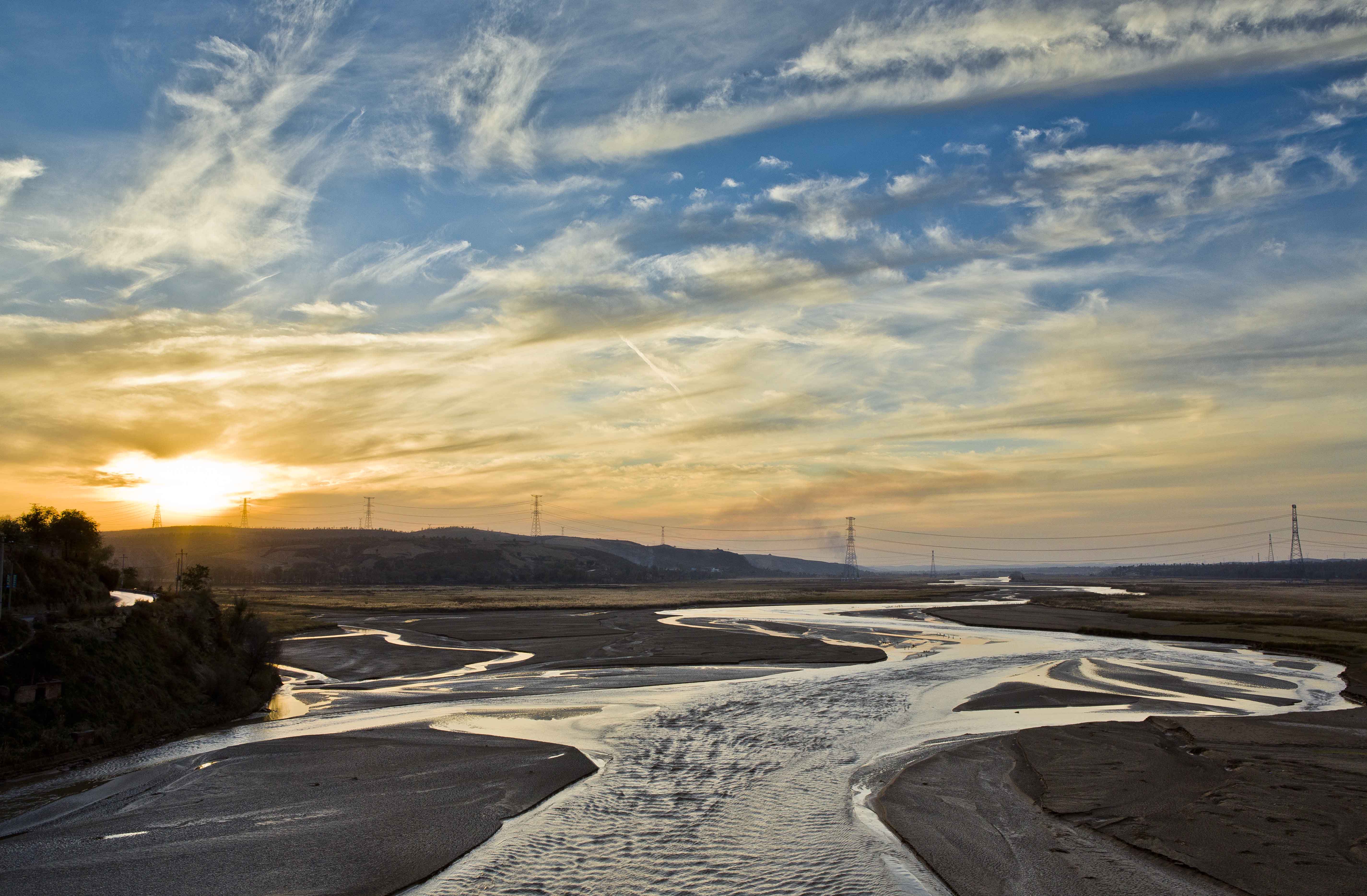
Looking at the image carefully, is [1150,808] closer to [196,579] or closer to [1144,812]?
[1144,812]

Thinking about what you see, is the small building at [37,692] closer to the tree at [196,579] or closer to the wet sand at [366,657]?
the wet sand at [366,657]

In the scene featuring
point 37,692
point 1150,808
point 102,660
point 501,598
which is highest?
point 102,660

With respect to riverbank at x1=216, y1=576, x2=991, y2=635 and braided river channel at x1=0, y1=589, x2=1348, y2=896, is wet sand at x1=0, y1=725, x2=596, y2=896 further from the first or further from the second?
riverbank at x1=216, y1=576, x2=991, y2=635

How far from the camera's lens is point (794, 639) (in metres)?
63.2

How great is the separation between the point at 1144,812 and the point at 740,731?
42.9 feet

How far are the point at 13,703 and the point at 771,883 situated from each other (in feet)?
79.0

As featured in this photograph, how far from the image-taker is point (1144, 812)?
18.0 meters

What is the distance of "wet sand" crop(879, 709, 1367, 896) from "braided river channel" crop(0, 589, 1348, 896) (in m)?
1.27

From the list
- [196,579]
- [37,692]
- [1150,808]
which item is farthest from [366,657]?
[1150,808]

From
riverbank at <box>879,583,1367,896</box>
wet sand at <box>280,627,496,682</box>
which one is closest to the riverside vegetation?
wet sand at <box>280,627,496,682</box>

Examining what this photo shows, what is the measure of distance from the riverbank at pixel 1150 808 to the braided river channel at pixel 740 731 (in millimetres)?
1250

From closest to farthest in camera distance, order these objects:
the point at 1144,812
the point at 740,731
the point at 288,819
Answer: the point at 1144,812 → the point at 288,819 → the point at 740,731

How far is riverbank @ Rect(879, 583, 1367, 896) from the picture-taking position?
14.5m

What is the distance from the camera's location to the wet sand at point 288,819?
48.5 ft
